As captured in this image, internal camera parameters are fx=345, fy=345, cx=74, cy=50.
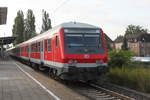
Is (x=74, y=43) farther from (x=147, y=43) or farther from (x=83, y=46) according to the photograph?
(x=147, y=43)

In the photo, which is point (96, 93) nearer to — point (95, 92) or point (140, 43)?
point (95, 92)

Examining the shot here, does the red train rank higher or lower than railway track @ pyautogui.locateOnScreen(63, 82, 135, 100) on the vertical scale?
higher

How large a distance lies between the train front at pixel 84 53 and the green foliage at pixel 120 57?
500 centimetres

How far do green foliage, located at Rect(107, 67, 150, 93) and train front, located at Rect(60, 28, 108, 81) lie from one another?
4.71ft

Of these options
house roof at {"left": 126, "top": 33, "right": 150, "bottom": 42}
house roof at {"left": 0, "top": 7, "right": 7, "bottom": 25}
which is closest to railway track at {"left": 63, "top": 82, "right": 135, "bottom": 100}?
house roof at {"left": 0, "top": 7, "right": 7, "bottom": 25}

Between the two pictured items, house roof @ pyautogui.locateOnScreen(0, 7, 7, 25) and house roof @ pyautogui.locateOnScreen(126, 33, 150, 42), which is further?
house roof @ pyautogui.locateOnScreen(126, 33, 150, 42)

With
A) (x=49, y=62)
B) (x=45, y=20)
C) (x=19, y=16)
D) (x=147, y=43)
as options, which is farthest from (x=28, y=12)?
(x=49, y=62)

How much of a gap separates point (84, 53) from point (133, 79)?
2557 millimetres

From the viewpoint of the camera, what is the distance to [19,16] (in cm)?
9331

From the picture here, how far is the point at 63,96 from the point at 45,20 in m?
74.8

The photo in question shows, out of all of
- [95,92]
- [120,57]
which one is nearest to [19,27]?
[120,57]

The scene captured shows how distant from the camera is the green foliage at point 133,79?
46.9 ft

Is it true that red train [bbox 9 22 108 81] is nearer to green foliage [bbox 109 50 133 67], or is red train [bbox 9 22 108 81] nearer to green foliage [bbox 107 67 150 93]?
green foliage [bbox 107 67 150 93]

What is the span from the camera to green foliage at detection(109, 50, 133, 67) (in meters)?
20.9
